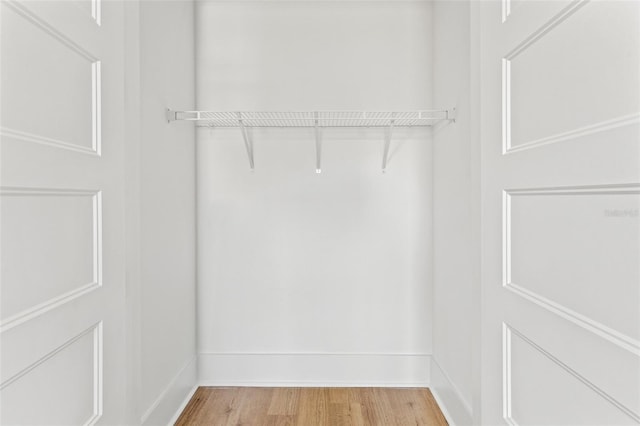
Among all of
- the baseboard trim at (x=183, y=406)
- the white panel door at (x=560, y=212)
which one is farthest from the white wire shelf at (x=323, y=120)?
the baseboard trim at (x=183, y=406)

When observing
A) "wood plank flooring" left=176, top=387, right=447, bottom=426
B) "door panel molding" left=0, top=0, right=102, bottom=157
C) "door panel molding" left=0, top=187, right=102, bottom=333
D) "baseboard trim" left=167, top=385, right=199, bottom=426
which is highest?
"door panel molding" left=0, top=0, right=102, bottom=157

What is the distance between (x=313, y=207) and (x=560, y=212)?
4.53ft

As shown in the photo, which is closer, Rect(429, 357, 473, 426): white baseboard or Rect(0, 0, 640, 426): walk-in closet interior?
Rect(0, 0, 640, 426): walk-in closet interior

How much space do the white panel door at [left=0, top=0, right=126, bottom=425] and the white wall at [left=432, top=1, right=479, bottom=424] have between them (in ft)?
4.25

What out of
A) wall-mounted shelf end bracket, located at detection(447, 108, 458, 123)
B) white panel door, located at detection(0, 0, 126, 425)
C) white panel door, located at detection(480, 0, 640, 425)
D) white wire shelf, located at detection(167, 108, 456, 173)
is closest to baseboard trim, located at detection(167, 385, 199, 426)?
white panel door, located at detection(0, 0, 126, 425)

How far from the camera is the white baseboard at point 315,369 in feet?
7.06

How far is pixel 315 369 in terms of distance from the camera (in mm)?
2152

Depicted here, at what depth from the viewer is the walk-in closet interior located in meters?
0.85

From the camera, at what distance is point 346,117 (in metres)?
2.13

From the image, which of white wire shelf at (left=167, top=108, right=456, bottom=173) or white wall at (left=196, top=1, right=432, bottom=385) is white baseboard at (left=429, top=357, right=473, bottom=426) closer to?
white wall at (left=196, top=1, right=432, bottom=385)

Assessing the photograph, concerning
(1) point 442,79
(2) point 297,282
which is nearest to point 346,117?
(1) point 442,79

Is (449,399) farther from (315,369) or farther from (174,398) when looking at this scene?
(174,398)

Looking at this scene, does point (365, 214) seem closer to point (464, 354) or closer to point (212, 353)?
point (464, 354)

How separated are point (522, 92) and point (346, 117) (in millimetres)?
1131
